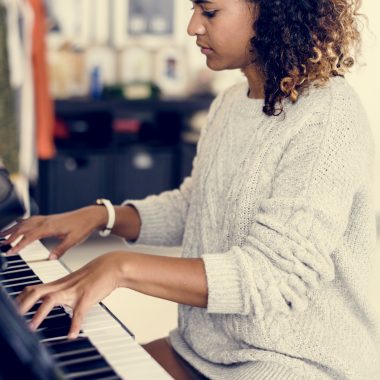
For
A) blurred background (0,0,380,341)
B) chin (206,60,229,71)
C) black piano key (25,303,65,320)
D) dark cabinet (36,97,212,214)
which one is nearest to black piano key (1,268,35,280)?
black piano key (25,303,65,320)

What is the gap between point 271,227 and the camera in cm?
133

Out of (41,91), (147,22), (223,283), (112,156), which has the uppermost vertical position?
(147,22)

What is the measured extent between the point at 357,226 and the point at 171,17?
3.54m

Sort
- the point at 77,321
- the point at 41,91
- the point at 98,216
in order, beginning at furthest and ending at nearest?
the point at 41,91 → the point at 98,216 → the point at 77,321

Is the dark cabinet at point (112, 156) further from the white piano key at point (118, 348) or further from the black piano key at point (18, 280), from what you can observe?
the white piano key at point (118, 348)

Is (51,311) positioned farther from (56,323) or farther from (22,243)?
(22,243)

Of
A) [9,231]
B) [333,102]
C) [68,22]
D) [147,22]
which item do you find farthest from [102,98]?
[333,102]

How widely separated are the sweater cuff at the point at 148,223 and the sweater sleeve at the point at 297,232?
506mm

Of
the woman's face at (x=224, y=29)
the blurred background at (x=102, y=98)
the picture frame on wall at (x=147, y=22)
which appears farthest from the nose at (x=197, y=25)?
the picture frame on wall at (x=147, y=22)

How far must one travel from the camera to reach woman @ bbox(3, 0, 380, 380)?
1.31m

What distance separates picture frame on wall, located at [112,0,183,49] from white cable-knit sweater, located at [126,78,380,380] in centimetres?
312

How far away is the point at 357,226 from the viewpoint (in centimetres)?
147

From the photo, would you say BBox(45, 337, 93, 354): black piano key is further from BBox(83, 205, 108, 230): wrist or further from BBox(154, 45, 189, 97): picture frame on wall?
BBox(154, 45, 189, 97): picture frame on wall

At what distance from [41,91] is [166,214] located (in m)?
2.34
